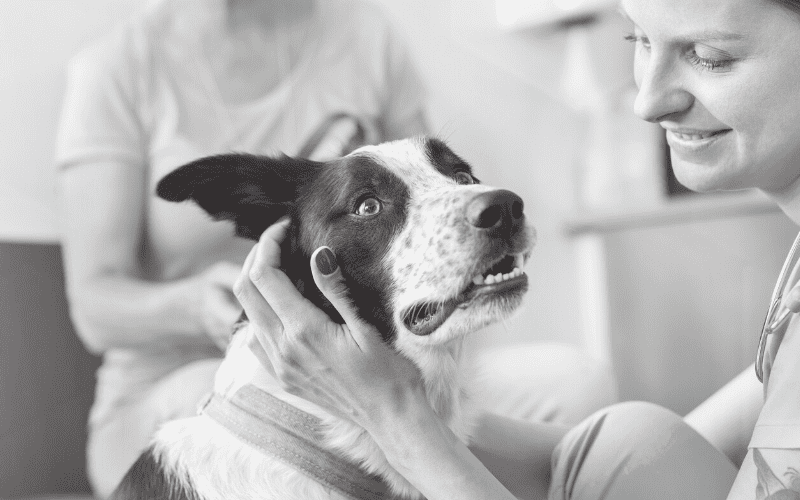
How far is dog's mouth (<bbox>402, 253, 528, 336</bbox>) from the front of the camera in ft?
3.03

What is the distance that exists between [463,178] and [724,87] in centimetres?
41

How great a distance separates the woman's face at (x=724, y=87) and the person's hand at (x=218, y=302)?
73 cm

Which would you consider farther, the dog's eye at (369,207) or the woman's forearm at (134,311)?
the woman's forearm at (134,311)

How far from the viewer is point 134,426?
1.39m

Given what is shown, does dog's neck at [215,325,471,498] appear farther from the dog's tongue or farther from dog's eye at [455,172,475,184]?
dog's eye at [455,172,475,184]

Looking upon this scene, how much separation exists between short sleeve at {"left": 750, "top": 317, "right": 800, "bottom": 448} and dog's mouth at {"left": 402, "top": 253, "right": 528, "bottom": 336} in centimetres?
28

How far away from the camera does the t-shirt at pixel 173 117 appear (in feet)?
4.72

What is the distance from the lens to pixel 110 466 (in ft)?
4.57

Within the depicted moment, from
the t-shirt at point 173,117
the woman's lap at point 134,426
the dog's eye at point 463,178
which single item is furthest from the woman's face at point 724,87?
the woman's lap at point 134,426

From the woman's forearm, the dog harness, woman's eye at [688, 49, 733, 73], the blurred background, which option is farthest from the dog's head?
the blurred background

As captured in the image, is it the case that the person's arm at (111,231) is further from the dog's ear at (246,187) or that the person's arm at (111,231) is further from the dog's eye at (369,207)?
the dog's eye at (369,207)

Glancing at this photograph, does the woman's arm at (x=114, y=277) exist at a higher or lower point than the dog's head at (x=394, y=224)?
lower

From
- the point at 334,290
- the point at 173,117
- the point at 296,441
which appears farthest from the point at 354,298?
the point at 173,117

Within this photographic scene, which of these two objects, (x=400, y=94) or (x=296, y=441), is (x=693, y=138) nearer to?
(x=296, y=441)
